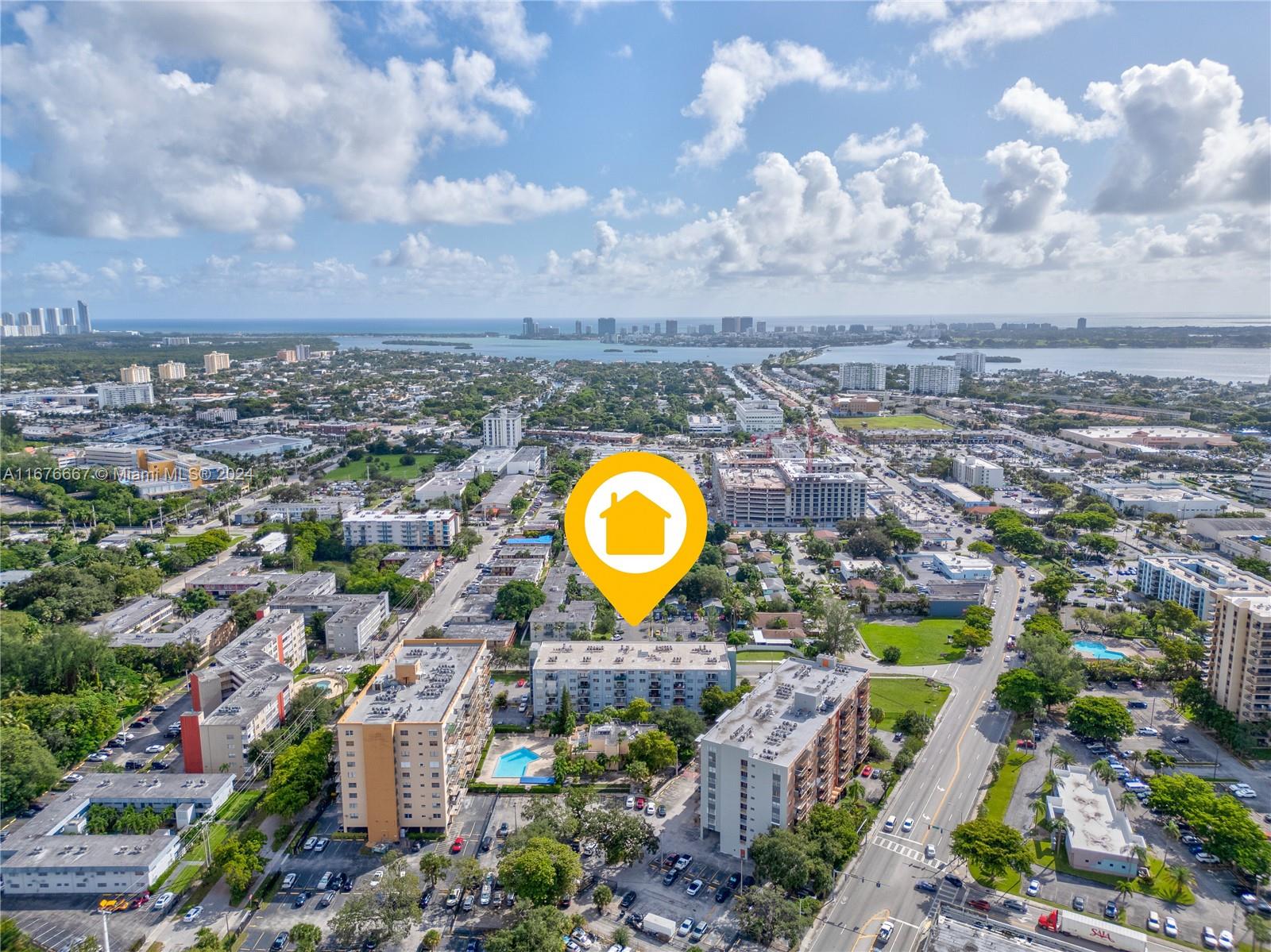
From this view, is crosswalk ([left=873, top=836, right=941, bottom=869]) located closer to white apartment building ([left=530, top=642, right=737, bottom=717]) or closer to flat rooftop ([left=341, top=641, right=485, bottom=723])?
white apartment building ([left=530, top=642, right=737, bottom=717])

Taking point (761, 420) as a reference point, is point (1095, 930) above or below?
below

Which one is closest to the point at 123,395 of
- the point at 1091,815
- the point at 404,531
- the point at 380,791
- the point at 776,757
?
the point at 404,531

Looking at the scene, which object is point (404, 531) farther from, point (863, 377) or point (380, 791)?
point (863, 377)

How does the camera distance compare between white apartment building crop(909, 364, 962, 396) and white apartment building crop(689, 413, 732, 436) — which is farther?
white apartment building crop(909, 364, 962, 396)

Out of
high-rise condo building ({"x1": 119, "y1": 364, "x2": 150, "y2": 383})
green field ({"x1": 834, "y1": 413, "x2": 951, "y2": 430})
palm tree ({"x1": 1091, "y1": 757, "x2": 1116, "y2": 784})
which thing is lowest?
palm tree ({"x1": 1091, "y1": 757, "x2": 1116, "y2": 784})

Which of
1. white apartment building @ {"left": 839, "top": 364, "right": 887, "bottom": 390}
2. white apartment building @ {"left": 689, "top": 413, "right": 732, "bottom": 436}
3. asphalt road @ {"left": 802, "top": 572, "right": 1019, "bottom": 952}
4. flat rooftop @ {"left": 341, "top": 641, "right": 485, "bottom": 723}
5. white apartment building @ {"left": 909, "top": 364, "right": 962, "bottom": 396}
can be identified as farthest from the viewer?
white apartment building @ {"left": 839, "top": 364, "right": 887, "bottom": 390}

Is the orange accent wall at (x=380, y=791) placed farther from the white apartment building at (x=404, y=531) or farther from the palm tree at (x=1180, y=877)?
the white apartment building at (x=404, y=531)

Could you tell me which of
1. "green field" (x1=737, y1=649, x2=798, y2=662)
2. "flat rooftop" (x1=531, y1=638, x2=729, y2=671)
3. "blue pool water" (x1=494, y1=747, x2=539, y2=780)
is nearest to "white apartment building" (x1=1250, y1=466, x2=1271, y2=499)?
"green field" (x1=737, y1=649, x2=798, y2=662)

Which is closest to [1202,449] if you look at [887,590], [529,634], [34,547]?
[887,590]
